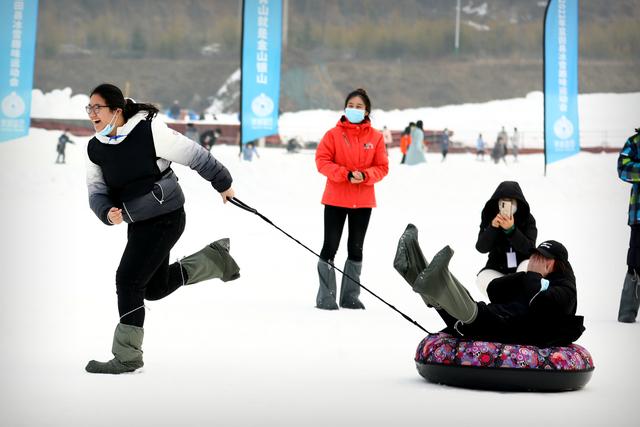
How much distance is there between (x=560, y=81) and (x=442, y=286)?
45.3ft

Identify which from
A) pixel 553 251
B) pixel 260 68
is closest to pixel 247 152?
pixel 260 68

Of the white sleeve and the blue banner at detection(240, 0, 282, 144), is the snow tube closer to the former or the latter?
the white sleeve

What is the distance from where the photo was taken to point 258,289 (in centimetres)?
807

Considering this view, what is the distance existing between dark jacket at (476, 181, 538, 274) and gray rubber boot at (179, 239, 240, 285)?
4.46ft

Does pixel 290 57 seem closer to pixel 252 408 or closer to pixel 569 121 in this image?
pixel 569 121

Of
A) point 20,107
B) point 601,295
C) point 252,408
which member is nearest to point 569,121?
point 20,107

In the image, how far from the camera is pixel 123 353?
4637 millimetres

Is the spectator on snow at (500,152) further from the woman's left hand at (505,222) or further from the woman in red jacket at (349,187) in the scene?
the woman's left hand at (505,222)

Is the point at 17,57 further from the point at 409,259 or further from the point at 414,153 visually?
the point at 409,259

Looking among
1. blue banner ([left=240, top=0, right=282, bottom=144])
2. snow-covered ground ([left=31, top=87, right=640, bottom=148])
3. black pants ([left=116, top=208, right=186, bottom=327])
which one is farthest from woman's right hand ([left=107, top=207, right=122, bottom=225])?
snow-covered ground ([left=31, top=87, right=640, bottom=148])

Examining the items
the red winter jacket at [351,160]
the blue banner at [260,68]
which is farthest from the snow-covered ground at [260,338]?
the blue banner at [260,68]

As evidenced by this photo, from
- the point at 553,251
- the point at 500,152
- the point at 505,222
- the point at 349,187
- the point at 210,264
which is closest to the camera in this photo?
the point at 553,251

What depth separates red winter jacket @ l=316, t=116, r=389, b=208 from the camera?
22.8 ft

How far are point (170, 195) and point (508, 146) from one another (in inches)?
1020
